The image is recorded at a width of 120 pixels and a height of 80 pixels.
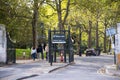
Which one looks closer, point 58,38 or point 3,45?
point 3,45

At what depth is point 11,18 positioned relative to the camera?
4762 cm

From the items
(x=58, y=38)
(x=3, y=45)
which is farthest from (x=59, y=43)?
(x=3, y=45)

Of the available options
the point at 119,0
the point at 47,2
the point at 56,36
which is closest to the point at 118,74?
the point at 56,36

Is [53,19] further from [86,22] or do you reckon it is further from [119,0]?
[119,0]

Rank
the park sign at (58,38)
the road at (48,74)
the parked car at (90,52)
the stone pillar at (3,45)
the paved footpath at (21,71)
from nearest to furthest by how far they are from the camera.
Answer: the road at (48,74), the paved footpath at (21,71), the stone pillar at (3,45), the park sign at (58,38), the parked car at (90,52)

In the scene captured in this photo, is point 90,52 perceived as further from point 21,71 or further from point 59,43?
point 21,71

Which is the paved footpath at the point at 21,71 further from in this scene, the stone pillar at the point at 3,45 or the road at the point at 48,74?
the stone pillar at the point at 3,45

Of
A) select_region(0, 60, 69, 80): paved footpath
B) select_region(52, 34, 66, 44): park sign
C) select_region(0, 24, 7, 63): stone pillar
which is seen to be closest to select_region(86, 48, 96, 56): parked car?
select_region(52, 34, 66, 44): park sign

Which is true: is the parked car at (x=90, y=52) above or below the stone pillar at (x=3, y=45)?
below

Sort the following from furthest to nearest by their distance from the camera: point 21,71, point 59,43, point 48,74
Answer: point 59,43 < point 21,71 < point 48,74

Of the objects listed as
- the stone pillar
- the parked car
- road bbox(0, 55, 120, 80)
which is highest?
the stone pillar

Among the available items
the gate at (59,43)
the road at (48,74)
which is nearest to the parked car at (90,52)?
the gate at (59,43)

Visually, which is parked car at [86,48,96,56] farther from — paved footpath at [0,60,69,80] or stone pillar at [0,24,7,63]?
paved footpath at [0,60,69,80]

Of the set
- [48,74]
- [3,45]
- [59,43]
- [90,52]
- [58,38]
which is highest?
[58,38]
